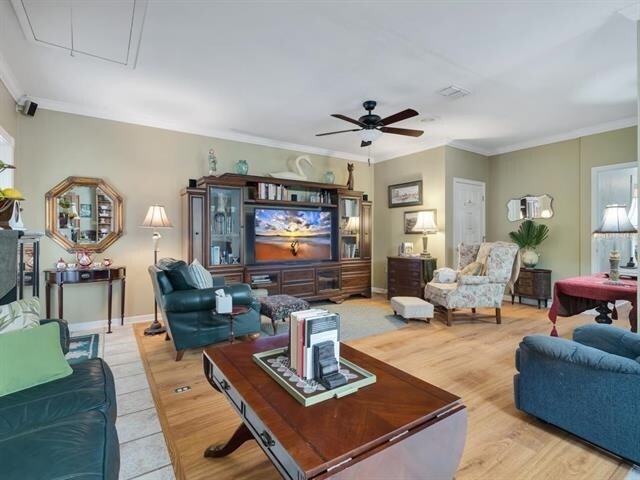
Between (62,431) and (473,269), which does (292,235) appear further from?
(62,431)

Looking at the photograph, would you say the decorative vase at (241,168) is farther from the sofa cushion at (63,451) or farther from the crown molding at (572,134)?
the crown molding at (572,134)

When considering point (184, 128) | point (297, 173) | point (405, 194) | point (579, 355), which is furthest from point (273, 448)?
point (405, 194)

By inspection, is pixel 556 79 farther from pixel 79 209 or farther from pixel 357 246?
pixel 79 209

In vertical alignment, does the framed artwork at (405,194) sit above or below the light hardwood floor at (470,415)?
above

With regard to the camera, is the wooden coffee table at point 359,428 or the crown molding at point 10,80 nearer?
the wooden coffee table at point 359,428

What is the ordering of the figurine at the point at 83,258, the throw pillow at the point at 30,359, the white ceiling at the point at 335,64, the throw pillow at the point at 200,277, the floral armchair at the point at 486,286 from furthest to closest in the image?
the floral armchair at the point at 486,286 < the figurine at the point at 83,258 < the throw pillow at the point at 200,277 < the white ceiling at the point at 335,64 < the throw pillow at the point at 30,359

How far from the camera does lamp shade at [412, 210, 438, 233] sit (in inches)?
206

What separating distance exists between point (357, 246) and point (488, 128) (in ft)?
9.02

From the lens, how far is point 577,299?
3252 mm

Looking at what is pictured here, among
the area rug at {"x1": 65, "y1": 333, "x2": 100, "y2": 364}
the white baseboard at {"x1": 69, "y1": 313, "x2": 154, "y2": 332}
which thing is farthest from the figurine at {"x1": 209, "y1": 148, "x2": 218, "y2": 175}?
the area rug at {"x1": 65, "y1": 333, "x2": 100, "y2": 364}

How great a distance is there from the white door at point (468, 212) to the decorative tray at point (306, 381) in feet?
14.5

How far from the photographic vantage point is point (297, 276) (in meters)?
5.01

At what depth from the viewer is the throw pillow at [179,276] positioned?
9.79 ft

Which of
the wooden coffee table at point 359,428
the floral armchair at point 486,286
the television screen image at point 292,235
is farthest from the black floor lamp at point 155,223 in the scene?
the floral armchair at point 486,286
